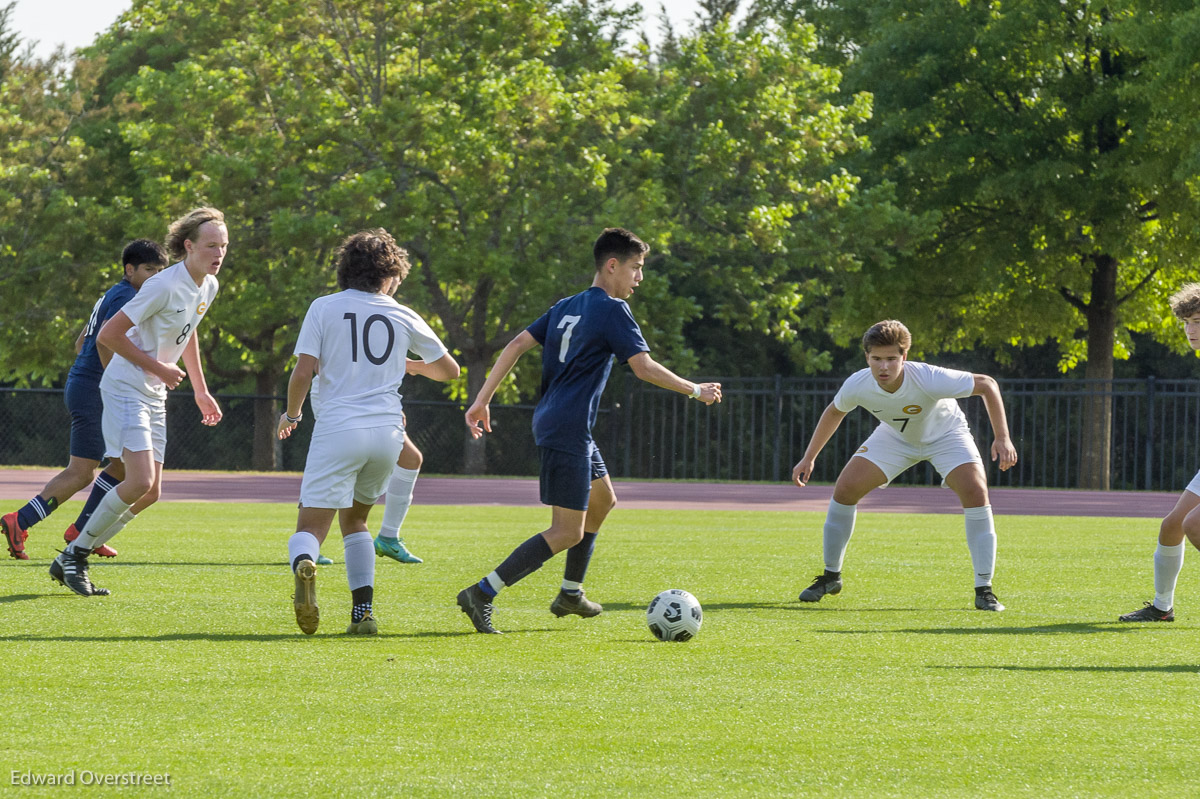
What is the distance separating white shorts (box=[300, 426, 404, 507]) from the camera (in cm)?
666

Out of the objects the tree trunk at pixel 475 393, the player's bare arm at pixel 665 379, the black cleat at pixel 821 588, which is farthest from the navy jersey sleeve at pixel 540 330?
the tree trunk at pixel 475 393

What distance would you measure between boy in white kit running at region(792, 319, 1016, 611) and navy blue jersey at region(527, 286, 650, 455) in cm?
193

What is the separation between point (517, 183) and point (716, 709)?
2312cm

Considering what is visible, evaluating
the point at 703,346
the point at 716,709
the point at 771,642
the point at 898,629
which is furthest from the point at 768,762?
the point at 703,346

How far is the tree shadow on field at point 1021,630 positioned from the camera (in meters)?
7.23

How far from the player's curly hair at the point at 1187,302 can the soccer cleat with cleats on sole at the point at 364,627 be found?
4240mm

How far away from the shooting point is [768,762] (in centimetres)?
418

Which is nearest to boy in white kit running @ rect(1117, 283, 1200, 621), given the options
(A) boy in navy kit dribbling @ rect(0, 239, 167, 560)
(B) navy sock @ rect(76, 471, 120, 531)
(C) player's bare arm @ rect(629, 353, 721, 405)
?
(C) player's bare arm @ rect(629, 353, 721, 405)

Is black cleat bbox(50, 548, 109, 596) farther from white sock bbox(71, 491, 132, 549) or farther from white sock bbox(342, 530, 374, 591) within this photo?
white sock bbox(342, 530, 374, 591)

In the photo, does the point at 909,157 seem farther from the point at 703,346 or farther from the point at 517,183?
the point at 703,346

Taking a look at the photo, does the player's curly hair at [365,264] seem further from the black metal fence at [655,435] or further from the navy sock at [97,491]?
the black metal fence at [655,435]

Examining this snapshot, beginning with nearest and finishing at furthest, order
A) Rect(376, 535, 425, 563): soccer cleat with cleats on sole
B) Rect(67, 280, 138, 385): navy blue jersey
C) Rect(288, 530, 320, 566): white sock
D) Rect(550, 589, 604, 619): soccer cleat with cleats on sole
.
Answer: Rect(288, 530, 320, 566): white sock, Rect(550, 589, 604, 619): soccer cleat with cleats on sole, Rect(67, 280, 138, 385): navy blue jersey, Rect(376, 535, 425, 563): soccer cleat with cleats on sole

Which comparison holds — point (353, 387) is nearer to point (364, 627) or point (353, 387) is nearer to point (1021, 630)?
point (364, 627)

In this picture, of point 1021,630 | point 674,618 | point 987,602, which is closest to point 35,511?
point 674,618
